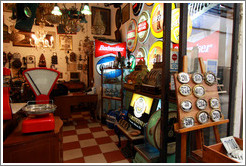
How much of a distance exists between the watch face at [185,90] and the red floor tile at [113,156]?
205 centimetres

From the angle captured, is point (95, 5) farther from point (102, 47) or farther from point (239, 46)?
point (239, 46)

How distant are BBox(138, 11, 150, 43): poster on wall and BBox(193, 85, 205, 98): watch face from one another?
2.75 metres

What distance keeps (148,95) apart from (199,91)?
1.32 metres

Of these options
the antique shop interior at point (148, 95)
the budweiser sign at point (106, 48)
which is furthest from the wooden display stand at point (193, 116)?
the budweiser sign at point (106, 48)

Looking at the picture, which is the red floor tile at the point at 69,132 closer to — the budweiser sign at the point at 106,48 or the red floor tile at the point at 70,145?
the red floor tile at the point at 70,145

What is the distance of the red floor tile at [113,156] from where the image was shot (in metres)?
2.90

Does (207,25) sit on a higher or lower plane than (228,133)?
higher

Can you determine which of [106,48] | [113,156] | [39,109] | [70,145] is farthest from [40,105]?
[106,48]

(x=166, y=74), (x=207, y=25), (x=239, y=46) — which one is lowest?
(x=166, y=74)

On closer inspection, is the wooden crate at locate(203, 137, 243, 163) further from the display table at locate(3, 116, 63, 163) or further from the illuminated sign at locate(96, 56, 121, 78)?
the illuminated sign at locate(96, 56, 121, 78)

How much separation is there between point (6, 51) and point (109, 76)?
475 cm

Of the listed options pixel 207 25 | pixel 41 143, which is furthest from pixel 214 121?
pixel 41 143

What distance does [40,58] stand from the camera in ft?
22.2

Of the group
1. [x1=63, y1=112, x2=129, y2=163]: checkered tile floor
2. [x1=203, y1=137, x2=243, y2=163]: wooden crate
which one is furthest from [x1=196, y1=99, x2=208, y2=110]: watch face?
[x1=63, y1=112, x2=129, y2=163]: checkered tile floor
